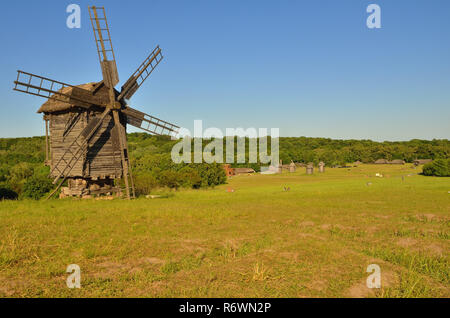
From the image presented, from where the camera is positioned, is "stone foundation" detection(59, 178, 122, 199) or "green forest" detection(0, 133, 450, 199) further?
"green forest" detection(0, 133, 450, 199)

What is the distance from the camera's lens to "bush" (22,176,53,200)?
23.2 meters

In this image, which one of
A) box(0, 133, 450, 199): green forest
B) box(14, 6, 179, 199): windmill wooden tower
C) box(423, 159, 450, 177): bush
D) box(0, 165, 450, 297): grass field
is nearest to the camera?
box(0, 165, 450, 297): grass field

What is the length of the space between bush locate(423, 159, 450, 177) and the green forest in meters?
0.65

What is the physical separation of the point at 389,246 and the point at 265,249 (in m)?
3.62

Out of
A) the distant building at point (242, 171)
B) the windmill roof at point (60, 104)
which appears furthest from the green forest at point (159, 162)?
the windmill roof at point (60, 104)

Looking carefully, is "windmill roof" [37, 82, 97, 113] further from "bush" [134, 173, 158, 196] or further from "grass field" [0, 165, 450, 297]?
"bush" [134, 173, 158, 196]

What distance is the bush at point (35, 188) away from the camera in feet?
76.3

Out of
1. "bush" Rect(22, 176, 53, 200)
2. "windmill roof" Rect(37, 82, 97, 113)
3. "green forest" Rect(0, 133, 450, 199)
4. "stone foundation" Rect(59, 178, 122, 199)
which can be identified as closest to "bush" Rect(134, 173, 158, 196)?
"green forest" Rect(0, 133, 450, 199)

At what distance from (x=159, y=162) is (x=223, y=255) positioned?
45897 mm

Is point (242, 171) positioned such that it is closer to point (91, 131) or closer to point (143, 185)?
point (143, 185)
